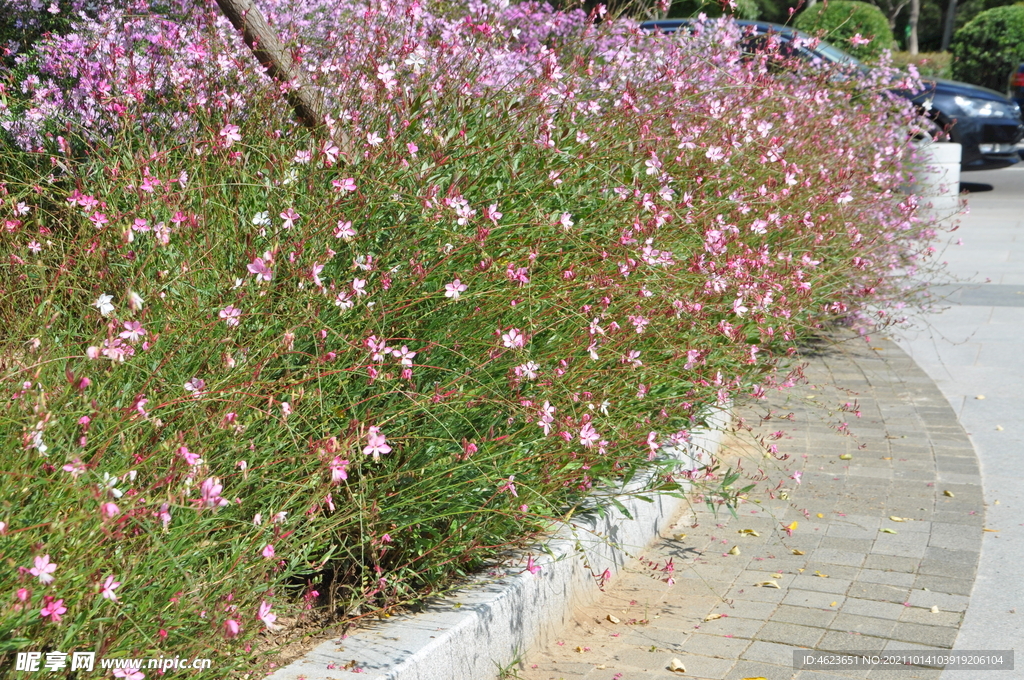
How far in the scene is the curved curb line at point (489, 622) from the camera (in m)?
2.74

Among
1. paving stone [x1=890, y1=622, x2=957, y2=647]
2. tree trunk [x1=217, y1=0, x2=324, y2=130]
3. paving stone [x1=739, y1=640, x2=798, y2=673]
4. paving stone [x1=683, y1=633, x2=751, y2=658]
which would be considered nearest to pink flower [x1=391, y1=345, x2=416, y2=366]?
paving stone [x1=683, y1=633, x2=751, y2=658]

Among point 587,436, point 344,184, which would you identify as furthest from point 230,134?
point 587,436

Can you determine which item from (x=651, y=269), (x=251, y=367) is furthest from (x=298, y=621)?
(x=651, y=269)

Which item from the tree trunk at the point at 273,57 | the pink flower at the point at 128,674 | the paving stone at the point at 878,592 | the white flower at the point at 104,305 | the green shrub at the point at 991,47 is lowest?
the paving stone at the point at 878,592

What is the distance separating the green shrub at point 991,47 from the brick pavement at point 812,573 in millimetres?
25157

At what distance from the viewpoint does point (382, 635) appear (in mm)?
2906

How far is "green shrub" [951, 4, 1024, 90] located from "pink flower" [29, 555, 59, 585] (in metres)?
29.4

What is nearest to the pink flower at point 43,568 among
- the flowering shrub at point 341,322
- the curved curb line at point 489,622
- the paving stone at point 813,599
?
the flowering shrub at point 341,322

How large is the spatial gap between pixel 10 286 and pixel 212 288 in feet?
2.00

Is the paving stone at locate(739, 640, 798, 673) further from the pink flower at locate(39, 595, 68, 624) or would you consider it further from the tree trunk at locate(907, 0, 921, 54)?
the tree trunk at locate(907, 0, 921, 54)

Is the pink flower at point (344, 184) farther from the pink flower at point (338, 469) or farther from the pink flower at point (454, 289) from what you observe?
the pink flower at point (338, 469)

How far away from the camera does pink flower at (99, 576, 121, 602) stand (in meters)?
2.07

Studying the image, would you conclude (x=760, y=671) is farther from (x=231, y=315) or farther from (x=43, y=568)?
(x=43, y=568)

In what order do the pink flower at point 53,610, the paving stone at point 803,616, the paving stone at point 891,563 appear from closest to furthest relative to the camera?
the pink flower at point 53,610, the paving stone at point 803,616, the paving stone at point 891,563
